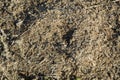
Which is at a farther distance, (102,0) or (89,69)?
(102,0)

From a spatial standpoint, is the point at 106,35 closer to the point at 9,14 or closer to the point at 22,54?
the point at 22,54

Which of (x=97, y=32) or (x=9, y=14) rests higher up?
(x=9, y=14)

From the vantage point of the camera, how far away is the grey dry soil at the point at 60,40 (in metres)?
3.34

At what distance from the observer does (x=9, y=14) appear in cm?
372

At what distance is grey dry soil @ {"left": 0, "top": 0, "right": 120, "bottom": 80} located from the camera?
334 cm

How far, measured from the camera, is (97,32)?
347cm

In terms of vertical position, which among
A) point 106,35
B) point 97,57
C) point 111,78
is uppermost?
point 106,35

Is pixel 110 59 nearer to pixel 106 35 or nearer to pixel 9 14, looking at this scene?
pixel 106 35

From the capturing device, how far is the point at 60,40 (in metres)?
3.51

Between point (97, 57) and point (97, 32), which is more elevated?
point (97, 32)

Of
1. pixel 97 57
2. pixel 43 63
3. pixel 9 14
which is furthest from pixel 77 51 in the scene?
pixel 9 14

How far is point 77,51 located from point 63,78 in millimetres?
408

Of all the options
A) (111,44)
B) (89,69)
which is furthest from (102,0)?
(89,69)

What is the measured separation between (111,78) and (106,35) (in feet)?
1.93
